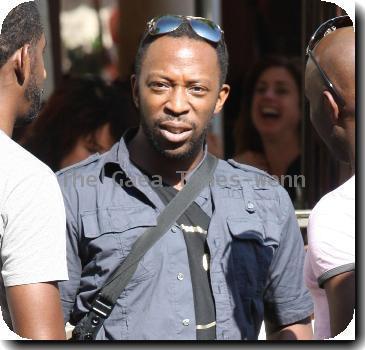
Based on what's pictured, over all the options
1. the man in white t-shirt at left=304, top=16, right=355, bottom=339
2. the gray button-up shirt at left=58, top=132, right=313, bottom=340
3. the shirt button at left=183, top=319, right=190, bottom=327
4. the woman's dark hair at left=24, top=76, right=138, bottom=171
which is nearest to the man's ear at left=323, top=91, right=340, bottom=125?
the man in white t-shirt at left=304, top=16, right=355, bottom=339

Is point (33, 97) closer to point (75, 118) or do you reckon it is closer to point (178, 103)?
point (178, 103)

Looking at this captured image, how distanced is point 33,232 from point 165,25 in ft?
3.18

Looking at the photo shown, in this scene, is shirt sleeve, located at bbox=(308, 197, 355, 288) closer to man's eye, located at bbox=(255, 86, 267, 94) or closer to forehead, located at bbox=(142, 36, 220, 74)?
forehead, located at bbox=(142, 36, 220, 74)

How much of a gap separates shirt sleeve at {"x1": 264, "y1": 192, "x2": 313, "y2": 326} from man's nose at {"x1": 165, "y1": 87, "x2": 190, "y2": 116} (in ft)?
1.48

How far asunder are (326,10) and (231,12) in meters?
2.36

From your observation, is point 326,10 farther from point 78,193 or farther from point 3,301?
point 3,301

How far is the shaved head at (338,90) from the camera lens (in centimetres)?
259

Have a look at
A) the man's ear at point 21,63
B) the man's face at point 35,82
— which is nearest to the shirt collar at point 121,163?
the man's face at point 35,82

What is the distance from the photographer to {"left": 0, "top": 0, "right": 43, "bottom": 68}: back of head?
2547mm

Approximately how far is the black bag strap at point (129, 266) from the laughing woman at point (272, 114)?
216 cm

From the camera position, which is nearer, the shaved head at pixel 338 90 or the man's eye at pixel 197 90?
the shaved head at pixel 338 90

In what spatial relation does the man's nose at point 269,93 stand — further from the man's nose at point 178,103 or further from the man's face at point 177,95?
the man's nose at point 178,103

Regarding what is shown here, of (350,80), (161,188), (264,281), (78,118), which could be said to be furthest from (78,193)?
(78,118)

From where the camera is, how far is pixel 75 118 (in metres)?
4.61
